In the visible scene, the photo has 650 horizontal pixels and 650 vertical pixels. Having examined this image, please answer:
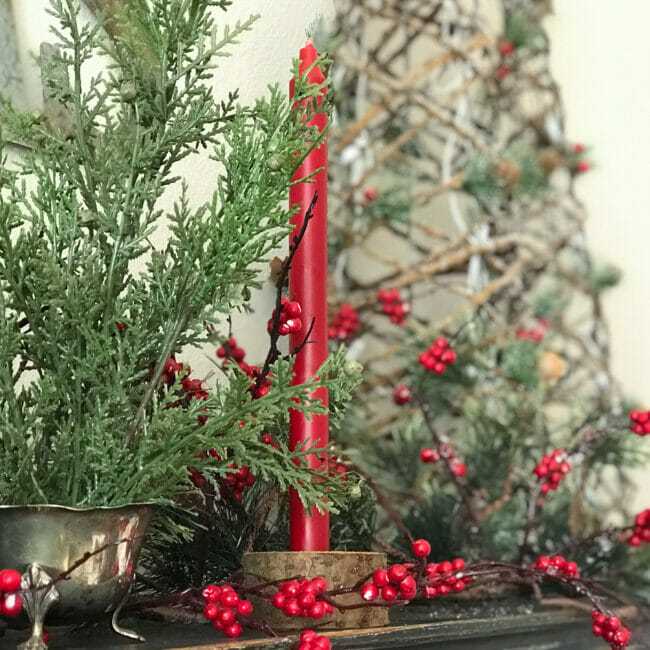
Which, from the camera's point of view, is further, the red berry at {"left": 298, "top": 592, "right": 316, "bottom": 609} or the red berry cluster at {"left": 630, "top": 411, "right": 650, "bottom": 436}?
the red berry cluster at {"left": 630, "top": 411, "right": 650, "bottom": 436}

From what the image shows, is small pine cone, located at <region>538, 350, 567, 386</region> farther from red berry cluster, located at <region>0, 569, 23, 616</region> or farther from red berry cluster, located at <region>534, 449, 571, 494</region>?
red berry cluster, located at <region>0, 569, 23, 616</region>

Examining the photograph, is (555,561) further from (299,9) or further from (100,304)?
(299,9)

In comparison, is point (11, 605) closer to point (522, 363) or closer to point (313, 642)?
point (313, 642)

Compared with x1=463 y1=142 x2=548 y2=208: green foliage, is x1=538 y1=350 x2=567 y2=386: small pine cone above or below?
below

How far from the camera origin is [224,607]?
36 cm

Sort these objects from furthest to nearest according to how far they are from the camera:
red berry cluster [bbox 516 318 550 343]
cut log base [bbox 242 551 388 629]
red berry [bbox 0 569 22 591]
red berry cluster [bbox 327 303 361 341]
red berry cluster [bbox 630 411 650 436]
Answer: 1. red berry cluster [bbox 516 318 550 343]
2. red berry cluster [bbox 327 303 361 341]
3. red berry cluster [bbox 630 411 650 436]
4. cut log base [bbox 242 551 388 629]
5. red berry [bbox 0 569 22 591]

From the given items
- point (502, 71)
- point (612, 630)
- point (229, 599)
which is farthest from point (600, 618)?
point (502, 71)

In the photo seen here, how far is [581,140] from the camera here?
1.09 metres

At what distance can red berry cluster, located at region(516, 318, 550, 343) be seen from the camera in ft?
2.78

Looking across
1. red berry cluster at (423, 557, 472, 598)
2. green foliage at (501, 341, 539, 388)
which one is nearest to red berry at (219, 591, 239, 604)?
red berry cluster at (423, 557, 472, 598)

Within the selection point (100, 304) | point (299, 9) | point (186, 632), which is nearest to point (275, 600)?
point (186, 632)

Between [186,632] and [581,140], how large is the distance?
34.6 inches

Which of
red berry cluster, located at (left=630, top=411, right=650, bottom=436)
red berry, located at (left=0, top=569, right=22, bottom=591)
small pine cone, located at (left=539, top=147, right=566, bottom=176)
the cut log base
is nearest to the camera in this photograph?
red berry, located at (left=0, top=569, right=22, bottom=591)

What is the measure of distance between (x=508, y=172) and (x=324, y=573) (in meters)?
0.51
